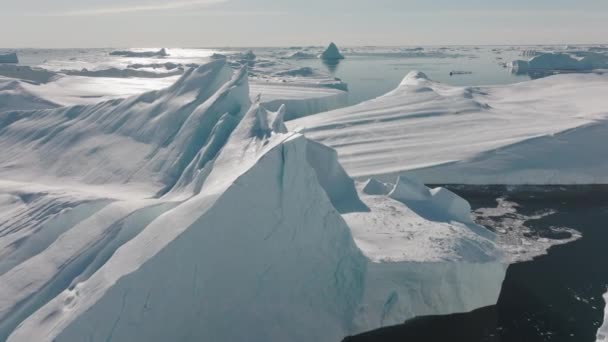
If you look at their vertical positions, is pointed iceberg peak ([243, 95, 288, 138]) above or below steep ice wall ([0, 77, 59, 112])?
above

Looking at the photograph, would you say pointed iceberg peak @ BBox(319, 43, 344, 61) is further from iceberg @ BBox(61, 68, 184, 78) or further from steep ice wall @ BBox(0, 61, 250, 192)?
steep ice wall @ BBox(0, 61, 250, 192)

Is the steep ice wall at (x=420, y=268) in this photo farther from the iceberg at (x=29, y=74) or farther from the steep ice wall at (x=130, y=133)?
the iceberg at (x=29, y=74)

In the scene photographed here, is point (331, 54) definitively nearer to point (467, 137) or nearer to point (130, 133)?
point (467, 137)

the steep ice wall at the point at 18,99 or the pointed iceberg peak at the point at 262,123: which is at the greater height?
the pointed iceberg peak at the point at 262,123

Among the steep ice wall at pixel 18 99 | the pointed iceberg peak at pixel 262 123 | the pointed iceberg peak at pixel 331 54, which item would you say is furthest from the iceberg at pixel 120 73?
the pointed iceberg peak at pixel 262 123

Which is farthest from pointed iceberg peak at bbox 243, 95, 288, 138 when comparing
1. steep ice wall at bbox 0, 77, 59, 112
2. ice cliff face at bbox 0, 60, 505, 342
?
steep ice wall at bbox 0, 77, 59, 112

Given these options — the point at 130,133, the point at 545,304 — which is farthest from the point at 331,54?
the point at 545,304

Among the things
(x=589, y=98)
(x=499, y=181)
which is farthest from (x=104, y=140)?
(x=589, y=98)
